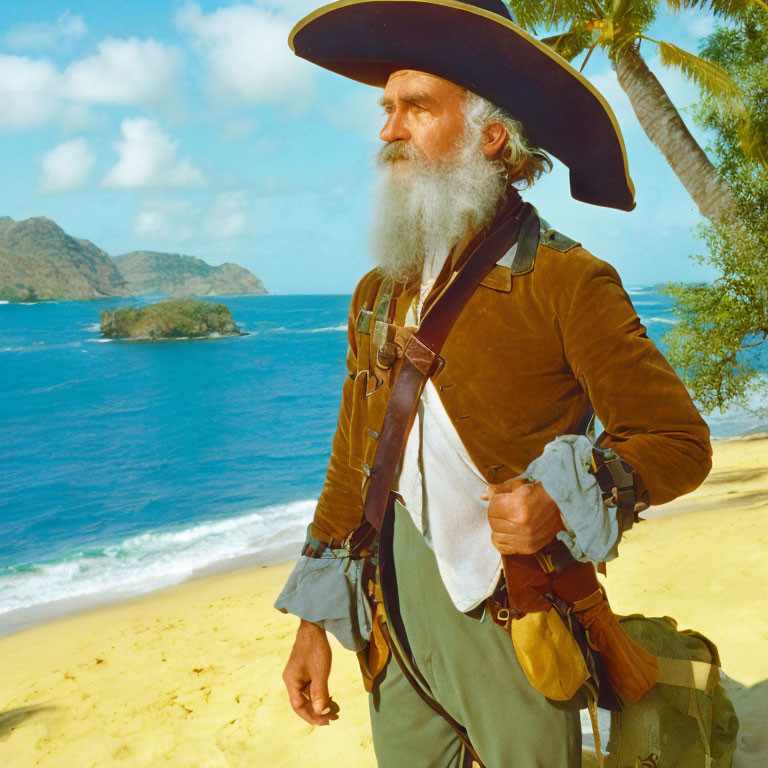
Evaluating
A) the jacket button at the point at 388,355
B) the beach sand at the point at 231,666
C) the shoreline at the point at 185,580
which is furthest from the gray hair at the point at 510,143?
the shoreline at the point at 185,580

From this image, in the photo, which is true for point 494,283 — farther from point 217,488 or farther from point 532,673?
point 217,488

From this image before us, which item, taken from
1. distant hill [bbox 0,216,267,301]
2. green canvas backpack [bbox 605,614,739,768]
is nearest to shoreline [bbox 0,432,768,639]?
green canvas backpack [bbox 605,614,739,768]

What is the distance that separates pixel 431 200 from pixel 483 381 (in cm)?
42

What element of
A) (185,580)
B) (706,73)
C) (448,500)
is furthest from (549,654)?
(706,73)

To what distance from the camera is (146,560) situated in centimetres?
1019

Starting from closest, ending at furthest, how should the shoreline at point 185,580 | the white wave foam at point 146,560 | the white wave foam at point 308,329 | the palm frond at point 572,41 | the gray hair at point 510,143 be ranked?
the gray hair at point 510,143
the shoreline at point 185,580
the white wave foam at point 146,560
the palm frond at point 572,41
the white wave foam at point 308,329

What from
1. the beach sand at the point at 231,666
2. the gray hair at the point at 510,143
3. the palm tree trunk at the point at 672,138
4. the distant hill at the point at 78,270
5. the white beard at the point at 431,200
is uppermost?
the distant hill at the point at 78,270

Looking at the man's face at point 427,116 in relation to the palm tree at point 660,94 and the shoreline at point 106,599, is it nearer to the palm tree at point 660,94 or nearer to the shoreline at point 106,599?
the shoreline at point 106,599

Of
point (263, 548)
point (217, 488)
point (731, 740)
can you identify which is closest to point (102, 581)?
point (263, 548)

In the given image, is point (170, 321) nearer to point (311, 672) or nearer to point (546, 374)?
point (311, 672)

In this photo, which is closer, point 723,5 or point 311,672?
point 311,672

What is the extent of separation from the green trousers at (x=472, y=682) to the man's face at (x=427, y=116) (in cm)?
82

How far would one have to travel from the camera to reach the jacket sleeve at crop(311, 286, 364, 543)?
5.81ft

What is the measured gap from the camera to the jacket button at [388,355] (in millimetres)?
1492
